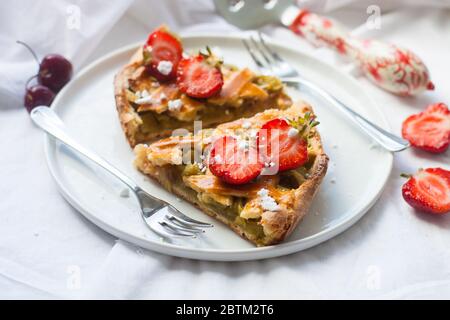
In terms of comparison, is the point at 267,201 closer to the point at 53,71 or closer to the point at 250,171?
the point at 250,171

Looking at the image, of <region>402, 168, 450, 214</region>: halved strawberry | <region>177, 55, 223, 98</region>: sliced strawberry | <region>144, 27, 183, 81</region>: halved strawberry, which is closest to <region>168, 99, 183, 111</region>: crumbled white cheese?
<region>177, 55, 223, 98</region>: sliced strawberry

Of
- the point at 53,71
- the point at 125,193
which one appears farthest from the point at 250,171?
the point at 53,71

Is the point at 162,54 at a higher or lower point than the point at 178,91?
higher

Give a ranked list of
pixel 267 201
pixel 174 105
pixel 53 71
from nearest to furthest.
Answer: pixel 267 201, pixel 174 105, pixel 53 71

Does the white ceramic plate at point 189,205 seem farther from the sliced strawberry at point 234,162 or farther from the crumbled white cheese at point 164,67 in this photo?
the crumbled white cheese at point 164,67

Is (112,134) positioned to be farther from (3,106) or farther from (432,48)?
(432,48)

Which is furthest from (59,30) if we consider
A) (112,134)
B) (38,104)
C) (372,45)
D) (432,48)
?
(432,48)
